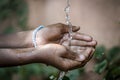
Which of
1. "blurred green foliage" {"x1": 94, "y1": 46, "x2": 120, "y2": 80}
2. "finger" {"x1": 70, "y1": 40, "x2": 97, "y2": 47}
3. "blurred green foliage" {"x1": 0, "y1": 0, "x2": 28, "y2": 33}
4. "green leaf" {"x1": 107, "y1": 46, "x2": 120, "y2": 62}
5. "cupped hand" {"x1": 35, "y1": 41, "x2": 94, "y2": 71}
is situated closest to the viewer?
"cupped hand" {"x1": 35, "y1": 41, "x2": 94, "y2": 71}

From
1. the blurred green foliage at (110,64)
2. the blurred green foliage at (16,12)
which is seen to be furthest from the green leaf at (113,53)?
the blurred green foliage at (16,12)

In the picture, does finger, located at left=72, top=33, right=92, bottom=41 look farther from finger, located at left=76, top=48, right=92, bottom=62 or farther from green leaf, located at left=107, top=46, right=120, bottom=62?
green leaf, located at left=107, top=46, right=120, bottom=62

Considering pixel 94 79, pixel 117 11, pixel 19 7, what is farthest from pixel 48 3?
pixel 94 79

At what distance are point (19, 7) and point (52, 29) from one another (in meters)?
1.35

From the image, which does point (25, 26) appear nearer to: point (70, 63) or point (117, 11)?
point (117, 11)

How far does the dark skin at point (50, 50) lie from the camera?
2322mm

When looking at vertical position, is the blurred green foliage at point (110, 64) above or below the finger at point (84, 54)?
below

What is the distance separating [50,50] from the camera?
91.4 inches

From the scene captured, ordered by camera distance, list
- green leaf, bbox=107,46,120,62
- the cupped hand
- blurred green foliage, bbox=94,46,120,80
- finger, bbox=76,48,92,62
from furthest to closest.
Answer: green leaf, bbox=107,46,120,62 → blurred green foliage, bbox=94,46,120,80 → finger, bbox=76,48,92,62 → the cupped hand

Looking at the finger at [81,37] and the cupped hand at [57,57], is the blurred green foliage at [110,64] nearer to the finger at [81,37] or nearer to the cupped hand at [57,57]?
the finger at [81,37]

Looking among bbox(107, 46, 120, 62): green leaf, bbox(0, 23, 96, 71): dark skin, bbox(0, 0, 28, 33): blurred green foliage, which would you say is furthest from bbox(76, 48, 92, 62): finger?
bbox(0, 0, 28, 33): blurred green foliage

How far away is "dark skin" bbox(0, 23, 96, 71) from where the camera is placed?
7.62 feet

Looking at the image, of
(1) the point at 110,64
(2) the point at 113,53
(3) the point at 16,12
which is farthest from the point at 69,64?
(3) the point at 16,12

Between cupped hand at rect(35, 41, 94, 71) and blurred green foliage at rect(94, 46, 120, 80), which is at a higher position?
cupped hand at rect(35, 41, 94, 71)
